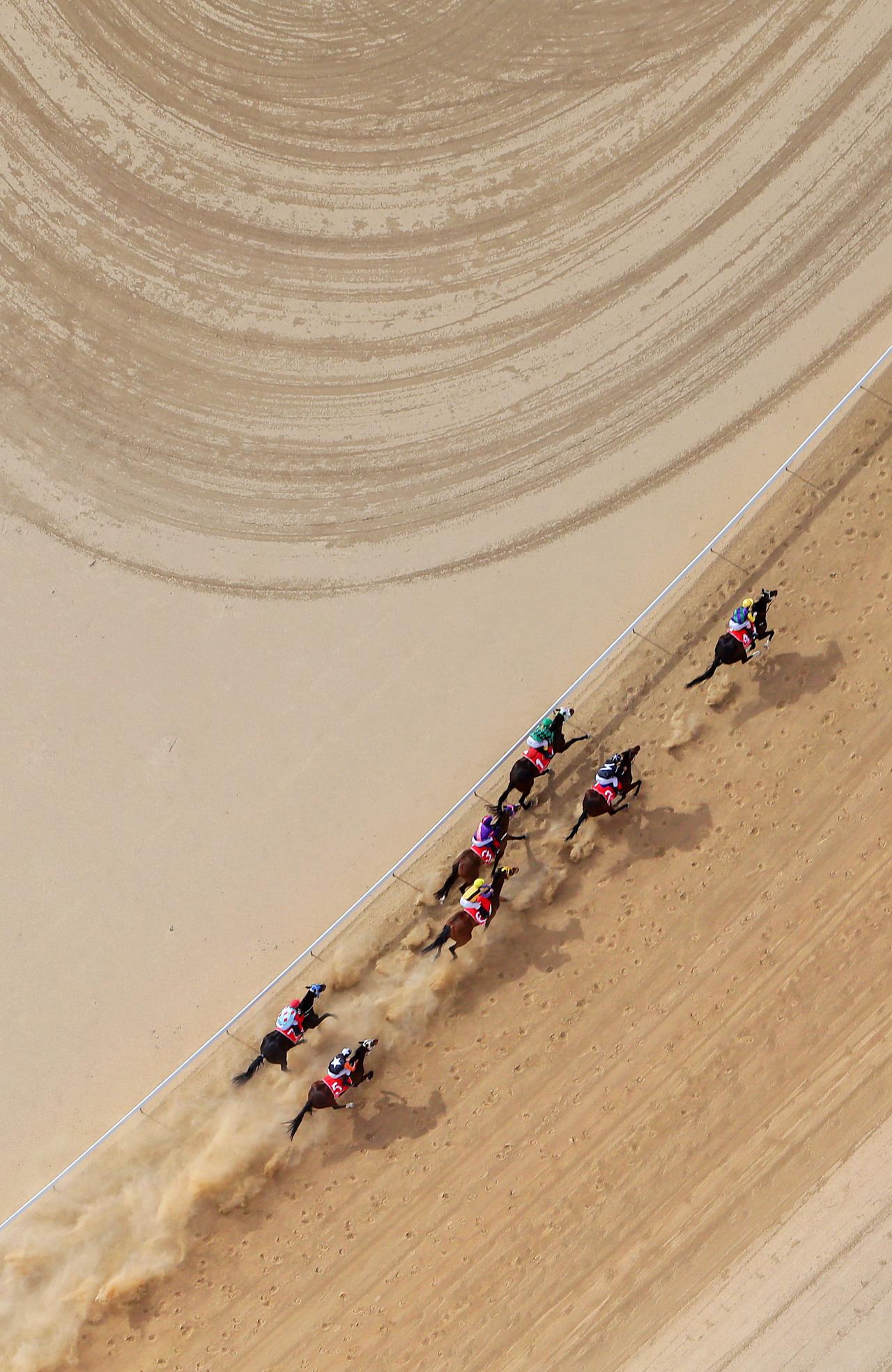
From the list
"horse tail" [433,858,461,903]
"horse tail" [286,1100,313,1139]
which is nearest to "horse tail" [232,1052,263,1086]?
"horse tail" [286,1100,313,1139]

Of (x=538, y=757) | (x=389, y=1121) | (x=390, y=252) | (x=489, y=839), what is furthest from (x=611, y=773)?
(x=390, y=252)

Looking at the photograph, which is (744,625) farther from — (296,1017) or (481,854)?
(296,1017)

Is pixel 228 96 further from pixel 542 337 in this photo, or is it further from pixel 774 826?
pixel 774 826

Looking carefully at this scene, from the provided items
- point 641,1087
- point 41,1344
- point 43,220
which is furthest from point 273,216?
point 41,1344

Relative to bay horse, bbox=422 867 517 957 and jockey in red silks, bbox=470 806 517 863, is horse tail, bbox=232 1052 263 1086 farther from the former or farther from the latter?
jockey in red silks, bbox=470 806 517 863

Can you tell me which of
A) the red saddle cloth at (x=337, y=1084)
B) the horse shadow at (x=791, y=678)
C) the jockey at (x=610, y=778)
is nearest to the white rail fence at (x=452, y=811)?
the jockey at (x=610, y=778)

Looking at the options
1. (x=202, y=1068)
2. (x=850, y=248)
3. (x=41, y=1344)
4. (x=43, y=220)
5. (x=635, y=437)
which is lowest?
(x=41, y=1344)
